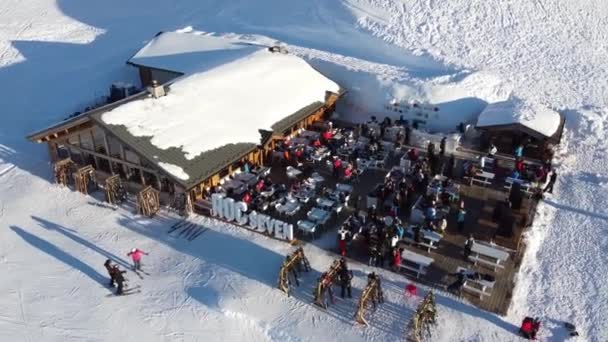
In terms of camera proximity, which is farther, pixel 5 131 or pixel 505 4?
pixel 505 4

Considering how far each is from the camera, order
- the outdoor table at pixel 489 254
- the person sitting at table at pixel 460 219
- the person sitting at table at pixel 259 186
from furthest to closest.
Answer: the person sitting at table at pixel 259 186
the person sitting at table at pixel 460 219
the outdoor table at pixel 489 254

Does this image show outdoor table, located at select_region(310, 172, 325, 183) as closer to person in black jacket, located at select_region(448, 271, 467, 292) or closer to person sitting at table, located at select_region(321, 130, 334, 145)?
person sitting at table, located at select_region(321, 130, 334, 145)

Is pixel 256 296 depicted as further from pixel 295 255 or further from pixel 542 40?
pixel 542 40

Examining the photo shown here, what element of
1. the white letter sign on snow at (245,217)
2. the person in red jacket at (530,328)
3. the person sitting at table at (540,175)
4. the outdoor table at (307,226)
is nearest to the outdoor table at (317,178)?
the outdoor table at (307,226)

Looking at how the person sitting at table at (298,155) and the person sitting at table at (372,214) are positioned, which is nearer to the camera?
the person sitting at table at (372,214)

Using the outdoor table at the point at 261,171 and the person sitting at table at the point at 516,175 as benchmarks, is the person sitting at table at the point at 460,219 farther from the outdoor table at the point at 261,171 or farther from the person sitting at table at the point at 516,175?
the outdoor table at the point at 261,171

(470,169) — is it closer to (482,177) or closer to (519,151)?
(482,177)

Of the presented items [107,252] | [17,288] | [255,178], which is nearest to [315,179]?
[255,178]

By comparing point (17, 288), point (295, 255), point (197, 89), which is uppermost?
point (197, 89)
